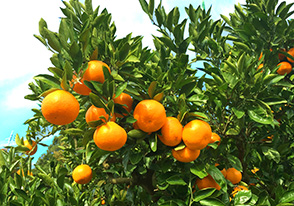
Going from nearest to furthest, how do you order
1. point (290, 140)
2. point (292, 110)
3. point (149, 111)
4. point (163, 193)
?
1. point (149, 111)
2. point (163, 193)
3. point (292, 110)
4. point (290, 140)

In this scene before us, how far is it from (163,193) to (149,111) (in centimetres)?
71

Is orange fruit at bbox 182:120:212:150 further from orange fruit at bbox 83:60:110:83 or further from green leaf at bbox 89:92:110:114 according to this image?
orange fruit at bbox 83:60:110:83

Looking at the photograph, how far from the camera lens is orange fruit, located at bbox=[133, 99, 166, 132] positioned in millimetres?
1264

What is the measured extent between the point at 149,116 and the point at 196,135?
11.3 inches

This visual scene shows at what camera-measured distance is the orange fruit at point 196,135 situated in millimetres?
1290

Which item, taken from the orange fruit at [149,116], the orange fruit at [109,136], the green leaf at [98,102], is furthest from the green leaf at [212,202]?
the green leaf at [98,102]

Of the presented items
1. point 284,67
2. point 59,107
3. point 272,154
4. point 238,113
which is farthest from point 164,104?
point 284,67

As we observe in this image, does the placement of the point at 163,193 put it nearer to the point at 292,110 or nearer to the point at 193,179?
the point at 193,179

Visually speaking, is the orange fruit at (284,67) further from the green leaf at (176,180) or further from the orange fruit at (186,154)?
the green leaf at (176,180)


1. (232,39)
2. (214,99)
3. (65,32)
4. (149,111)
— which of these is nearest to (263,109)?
(214,99)

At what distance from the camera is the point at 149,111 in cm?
126

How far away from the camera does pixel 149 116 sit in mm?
1257

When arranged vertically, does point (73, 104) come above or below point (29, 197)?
above

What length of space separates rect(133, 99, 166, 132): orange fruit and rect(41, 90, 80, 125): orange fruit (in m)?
0.35
